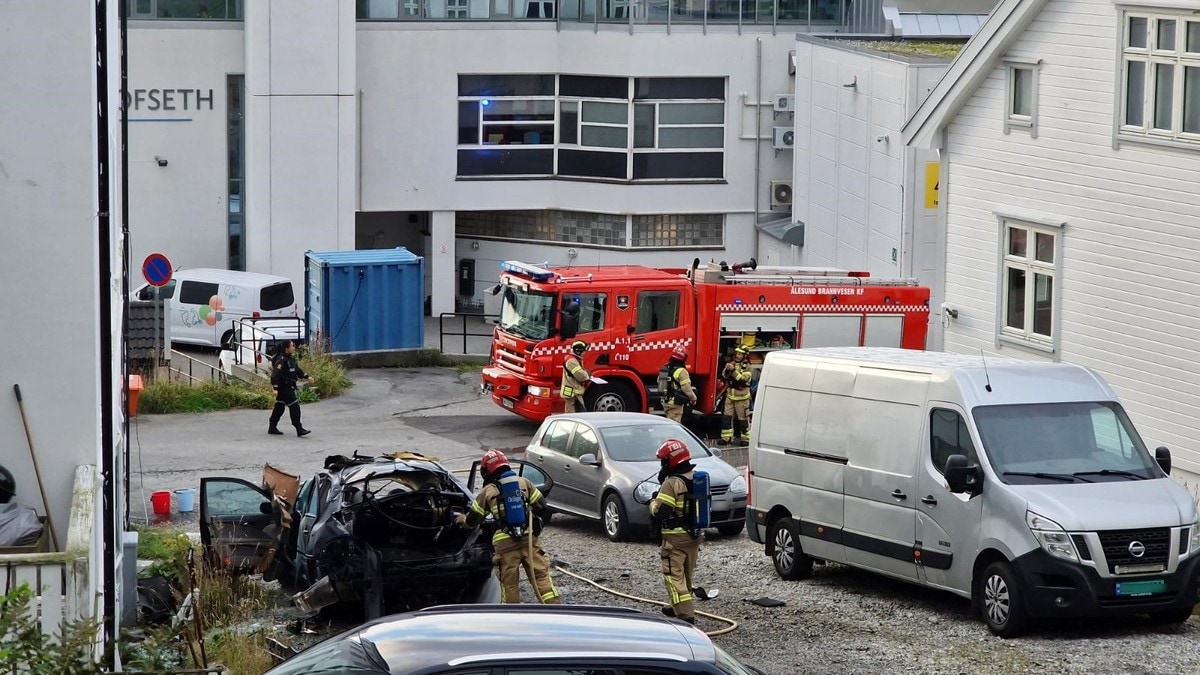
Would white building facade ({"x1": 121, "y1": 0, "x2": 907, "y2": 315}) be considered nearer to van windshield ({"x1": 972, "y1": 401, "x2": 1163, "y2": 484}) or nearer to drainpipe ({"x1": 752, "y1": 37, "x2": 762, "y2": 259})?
drainpipe ({"x1": 752, "y1": 37, "x2": 762, "y2": 259})

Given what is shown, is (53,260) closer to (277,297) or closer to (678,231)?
(277,297)

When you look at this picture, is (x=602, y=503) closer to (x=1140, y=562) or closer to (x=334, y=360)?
(x=1140, y=562)

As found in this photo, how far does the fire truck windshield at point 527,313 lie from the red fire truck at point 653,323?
0.02 m

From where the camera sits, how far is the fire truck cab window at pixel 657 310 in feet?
83.2

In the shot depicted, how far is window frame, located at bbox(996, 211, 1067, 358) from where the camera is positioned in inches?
814

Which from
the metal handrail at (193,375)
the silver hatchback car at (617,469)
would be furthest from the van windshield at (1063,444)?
the metal handrail at (193,375)

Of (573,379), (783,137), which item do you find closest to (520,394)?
(573,379)

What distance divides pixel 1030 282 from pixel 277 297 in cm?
1754

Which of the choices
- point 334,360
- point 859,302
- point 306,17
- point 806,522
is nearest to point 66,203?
point 806,522

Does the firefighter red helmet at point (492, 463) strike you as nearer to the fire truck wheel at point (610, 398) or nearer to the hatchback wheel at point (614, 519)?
the hatchback wheel at point (614, 519)

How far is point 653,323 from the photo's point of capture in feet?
83.6

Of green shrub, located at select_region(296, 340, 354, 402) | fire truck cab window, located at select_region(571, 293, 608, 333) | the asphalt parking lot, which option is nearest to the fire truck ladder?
fire truck cab window, located at select_region(571, 293, 608, 333)

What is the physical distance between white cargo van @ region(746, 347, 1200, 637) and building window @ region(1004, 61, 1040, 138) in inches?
268

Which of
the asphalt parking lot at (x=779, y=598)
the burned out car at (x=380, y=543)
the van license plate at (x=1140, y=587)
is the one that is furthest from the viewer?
the burned out car at (x=380, y=543)
